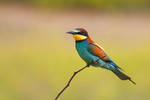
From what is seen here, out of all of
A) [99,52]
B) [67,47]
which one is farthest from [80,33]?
[67,47]

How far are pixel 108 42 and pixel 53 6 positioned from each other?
2362 mm

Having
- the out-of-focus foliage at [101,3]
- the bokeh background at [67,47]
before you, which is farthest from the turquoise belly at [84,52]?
the out-of-focus foliage at [101,3]

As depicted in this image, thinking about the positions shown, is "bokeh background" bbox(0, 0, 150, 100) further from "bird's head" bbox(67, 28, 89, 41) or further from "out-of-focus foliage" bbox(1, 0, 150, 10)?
"bird's head" bbox(67, 28, 89, 41)

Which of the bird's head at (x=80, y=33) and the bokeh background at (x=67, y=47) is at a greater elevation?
the bird's head at (x=80, y=33)

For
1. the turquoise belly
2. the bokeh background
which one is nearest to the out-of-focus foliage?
the bokeh background

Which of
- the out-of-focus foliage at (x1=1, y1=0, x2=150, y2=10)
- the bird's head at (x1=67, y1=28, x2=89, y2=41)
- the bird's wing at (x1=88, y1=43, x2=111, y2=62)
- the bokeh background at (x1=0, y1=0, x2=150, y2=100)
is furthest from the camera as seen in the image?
the out-of-focus foliage at (x1=1, y1=0, x2=150, y2=10)

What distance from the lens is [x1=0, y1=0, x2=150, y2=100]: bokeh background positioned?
13.7 ft

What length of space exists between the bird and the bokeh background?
160 cm

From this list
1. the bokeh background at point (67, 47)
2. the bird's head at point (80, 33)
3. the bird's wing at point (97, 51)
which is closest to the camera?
the bird's head at point (80, 33)

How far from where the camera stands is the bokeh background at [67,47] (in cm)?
416

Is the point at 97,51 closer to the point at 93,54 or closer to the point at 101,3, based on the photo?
the point at 93,54

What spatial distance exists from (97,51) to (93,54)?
3 cm

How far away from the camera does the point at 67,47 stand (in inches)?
237

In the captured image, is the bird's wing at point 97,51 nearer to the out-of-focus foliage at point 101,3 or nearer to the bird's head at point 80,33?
the bird's head at point 80,33
